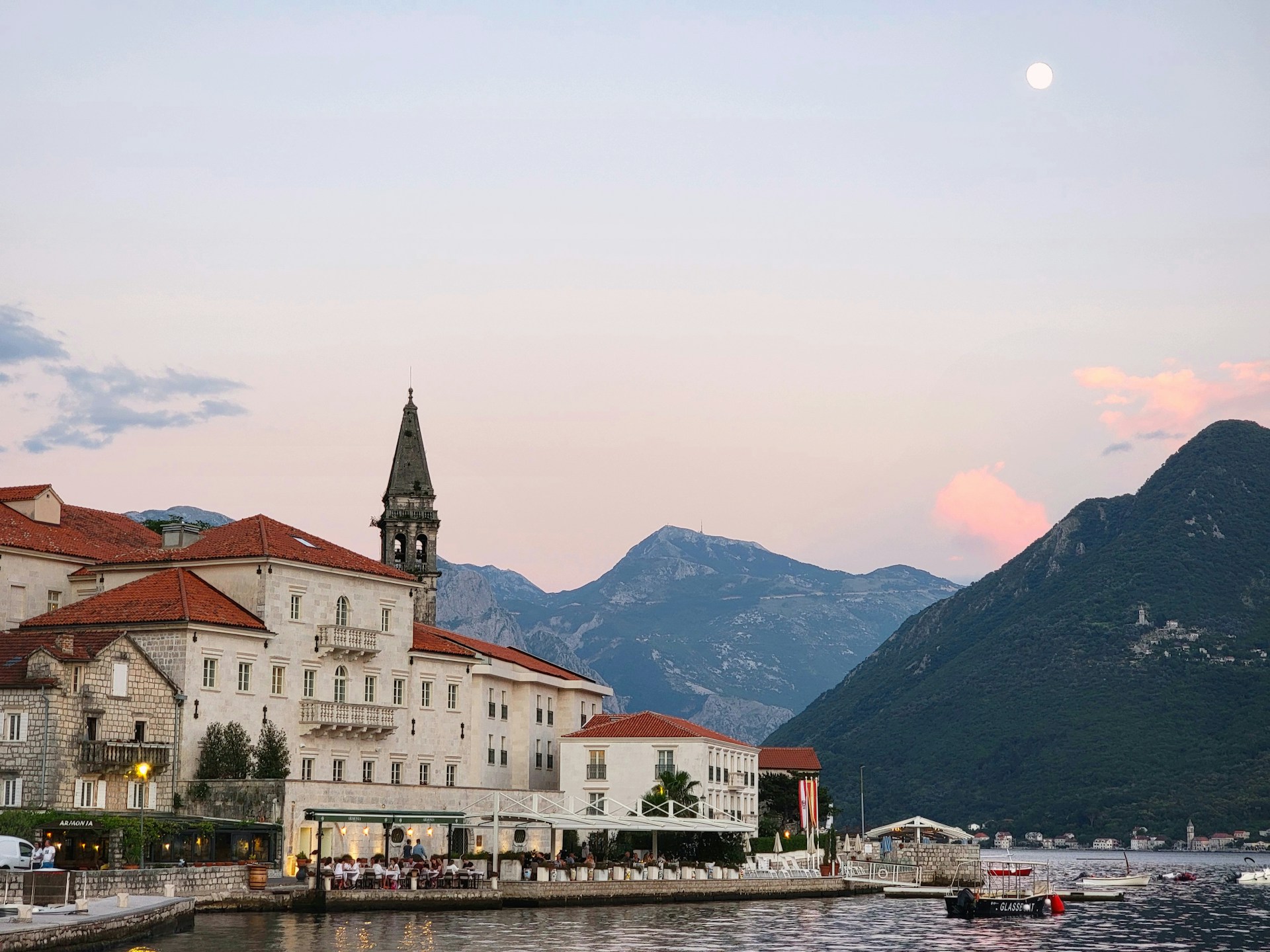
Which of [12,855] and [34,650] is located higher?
[34,650]

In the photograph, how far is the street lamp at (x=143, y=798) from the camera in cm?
7125

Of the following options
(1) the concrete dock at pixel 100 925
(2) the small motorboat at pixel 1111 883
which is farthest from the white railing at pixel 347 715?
(2) the small motorboat at pixel 1111 883

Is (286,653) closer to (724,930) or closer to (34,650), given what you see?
(34,650)

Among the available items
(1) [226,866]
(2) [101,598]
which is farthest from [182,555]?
(1) [226,866]

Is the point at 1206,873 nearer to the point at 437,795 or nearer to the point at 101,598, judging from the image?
the point at 437,795

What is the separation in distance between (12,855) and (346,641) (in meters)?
32.7

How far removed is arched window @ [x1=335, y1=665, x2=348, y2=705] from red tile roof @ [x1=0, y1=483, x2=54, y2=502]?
20428 millimetres

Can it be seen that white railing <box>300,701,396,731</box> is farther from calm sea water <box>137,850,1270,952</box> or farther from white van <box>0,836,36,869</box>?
white van <box>0,836,36,869</box>

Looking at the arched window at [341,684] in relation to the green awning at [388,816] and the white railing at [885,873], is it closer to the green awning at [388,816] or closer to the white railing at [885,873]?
the green awning at [388,816]

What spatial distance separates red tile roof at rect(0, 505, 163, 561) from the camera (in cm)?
9325

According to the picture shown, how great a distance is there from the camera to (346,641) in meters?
92.5

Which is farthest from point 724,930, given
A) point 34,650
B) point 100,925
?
point 34,650

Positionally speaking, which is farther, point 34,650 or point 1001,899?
point 1001,899

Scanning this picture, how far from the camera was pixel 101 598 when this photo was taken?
87750 mm
